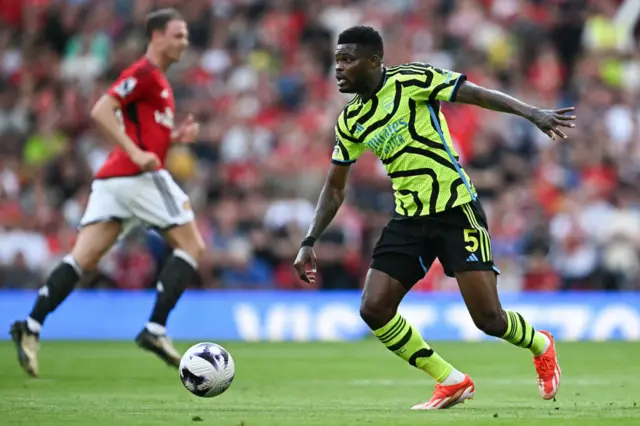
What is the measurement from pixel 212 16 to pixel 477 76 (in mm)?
4842

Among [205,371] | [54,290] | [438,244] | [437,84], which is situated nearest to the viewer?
[437,84]

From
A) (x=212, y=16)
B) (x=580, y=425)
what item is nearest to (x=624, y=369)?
(x=580, y=425)

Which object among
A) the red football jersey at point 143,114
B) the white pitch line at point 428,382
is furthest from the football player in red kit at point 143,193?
the white pitch line at point 428,382

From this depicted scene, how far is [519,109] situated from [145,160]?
3834 mm

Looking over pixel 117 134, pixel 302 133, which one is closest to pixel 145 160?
pixel 117 134

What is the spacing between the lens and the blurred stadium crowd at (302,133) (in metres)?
17.7

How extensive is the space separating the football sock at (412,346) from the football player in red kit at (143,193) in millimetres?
2877

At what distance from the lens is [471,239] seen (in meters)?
7.98

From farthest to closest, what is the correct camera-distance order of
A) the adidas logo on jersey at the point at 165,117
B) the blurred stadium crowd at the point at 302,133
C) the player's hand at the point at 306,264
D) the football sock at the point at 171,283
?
the blurred stadium crowd at the point at 302,133
the adidas logo on jersey at the point at 165,117
the football sock at the point at 171,283
the player's hand at the point at 306,264

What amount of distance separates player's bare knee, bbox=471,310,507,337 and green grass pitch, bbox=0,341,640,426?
0.48 metres

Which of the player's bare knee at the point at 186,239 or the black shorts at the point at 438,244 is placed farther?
the player's bare knee at the point at 186,239

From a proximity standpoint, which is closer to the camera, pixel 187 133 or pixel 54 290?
pixel 54 290

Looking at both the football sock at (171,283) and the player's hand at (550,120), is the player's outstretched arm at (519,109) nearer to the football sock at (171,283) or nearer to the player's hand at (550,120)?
the player's hand at (550,120)

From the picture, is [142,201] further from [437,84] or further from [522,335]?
[522,335]
